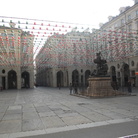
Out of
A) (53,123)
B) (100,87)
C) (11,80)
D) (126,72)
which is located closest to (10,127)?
(53,123)

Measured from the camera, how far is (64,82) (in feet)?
174

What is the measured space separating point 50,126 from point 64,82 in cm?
4626

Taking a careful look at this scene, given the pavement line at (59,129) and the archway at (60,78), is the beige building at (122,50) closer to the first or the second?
the archway at (60,78)

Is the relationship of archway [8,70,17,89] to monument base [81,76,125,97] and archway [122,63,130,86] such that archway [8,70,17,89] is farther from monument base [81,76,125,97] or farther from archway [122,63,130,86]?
monument base [81,76,125,97]

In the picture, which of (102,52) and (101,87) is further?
(102,52)

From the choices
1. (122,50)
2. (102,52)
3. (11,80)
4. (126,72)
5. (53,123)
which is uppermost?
(102,52)

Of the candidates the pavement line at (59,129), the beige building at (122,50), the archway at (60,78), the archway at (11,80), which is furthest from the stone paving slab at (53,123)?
the archway at (60,78)

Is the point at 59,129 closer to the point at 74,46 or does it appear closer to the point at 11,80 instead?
the point at 74,46

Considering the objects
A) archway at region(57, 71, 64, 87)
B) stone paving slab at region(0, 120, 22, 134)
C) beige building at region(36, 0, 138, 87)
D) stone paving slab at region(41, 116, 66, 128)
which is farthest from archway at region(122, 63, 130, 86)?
stone paving slab at region(0, 120, 22, 134)

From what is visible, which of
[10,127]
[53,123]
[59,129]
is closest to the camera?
[59,129]

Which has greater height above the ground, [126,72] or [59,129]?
[126,72]

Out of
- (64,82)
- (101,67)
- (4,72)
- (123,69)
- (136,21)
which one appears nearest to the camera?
(101,67)

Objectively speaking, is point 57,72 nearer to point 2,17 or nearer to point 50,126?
point 2,17

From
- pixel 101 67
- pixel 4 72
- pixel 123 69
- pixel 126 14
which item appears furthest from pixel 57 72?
pixel 101 67
